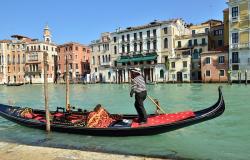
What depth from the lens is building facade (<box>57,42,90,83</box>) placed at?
55312 millimetres

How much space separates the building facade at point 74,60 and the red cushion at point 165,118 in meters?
47.1

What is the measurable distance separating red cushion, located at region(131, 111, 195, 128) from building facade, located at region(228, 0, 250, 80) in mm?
29038

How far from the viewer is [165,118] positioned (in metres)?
6.95

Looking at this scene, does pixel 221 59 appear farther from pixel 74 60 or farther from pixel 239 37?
pixel 74 60

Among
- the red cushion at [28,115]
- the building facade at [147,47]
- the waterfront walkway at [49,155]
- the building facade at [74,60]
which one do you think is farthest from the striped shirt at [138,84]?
the building facade at [74,60]

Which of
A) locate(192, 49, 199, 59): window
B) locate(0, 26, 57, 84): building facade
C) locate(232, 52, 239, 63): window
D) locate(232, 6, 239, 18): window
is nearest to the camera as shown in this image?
locate(232, 6, 239, 18): window

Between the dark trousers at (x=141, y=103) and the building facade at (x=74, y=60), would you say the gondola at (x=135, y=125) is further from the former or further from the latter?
the building facade at (x=74, y=60)

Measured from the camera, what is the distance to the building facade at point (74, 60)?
181 ft

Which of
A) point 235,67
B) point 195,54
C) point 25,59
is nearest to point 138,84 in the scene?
point 235,67

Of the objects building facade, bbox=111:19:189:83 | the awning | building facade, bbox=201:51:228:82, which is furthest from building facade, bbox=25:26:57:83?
building facade, bbox=201:51:228:82

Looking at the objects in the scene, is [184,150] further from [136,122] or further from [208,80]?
[208,80]

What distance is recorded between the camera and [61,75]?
191ft

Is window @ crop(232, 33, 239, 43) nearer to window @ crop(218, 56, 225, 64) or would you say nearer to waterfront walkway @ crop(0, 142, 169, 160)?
window @ crop(218, 56, 225, 64)

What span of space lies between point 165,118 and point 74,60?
1957 inches
